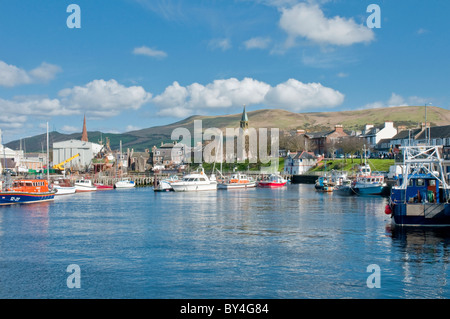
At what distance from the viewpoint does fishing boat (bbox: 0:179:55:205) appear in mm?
57656

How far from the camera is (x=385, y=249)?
2773 cm

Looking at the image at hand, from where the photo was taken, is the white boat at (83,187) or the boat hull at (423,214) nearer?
the boat hull at (423,214)

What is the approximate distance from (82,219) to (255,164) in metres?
122

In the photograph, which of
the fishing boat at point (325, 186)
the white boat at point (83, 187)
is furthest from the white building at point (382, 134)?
the white boat at point (83, 187)

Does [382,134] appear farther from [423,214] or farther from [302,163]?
[423,214]

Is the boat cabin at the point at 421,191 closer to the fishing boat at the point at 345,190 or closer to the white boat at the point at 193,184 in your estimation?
the fishing boat at the point at 345,190

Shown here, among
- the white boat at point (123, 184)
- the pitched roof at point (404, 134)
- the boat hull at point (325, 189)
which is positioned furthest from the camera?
the pitched roof at point (404, 134)

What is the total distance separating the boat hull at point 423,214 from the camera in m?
34.3

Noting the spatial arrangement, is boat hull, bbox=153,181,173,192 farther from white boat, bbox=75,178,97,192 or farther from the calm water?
the calm water

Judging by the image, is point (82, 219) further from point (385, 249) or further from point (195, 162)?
point (195, 162)

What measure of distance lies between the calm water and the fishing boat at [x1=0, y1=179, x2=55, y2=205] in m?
15.8

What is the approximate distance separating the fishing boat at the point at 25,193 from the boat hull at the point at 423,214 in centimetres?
4484

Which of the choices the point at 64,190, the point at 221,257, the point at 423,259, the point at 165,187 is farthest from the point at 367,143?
the point at 221,257
